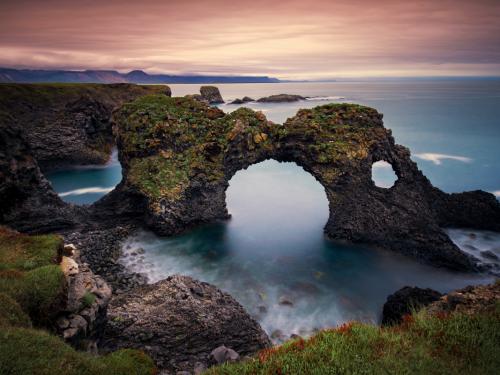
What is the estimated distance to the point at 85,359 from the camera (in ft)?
35.4

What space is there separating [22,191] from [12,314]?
986 inches

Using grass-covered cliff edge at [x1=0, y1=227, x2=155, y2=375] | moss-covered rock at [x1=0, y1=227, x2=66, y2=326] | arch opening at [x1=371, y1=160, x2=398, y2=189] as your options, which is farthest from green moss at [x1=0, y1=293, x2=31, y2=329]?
arch opening at [x1=371, y1=160, x2=398, y2=189]

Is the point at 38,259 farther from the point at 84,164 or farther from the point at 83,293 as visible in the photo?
the point at 84,164

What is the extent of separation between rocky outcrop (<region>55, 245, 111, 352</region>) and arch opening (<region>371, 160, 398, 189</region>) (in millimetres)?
44518

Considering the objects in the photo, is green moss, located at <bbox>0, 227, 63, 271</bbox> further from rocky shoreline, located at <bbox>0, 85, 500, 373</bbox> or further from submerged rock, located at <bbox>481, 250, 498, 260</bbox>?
submerged rock, located at <bbox>481, 250, 498, 260</bbox>

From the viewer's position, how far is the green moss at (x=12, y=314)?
11734mm

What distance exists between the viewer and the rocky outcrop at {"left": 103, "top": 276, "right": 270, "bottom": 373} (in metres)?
18.7

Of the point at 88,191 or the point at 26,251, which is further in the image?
the point at 88,191

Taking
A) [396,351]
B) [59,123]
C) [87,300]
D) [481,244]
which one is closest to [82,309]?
[87,300]

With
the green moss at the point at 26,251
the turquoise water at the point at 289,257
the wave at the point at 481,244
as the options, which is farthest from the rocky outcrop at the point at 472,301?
the wave at the point at 481,244

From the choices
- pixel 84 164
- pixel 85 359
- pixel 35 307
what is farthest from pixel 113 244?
pixel 84 164

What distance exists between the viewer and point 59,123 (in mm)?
65000

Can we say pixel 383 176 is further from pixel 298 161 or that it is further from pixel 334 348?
pixel 334 348

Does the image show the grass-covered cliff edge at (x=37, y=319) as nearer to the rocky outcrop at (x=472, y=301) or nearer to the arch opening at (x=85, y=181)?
the rocky outcrop at (x=472, y=301)
